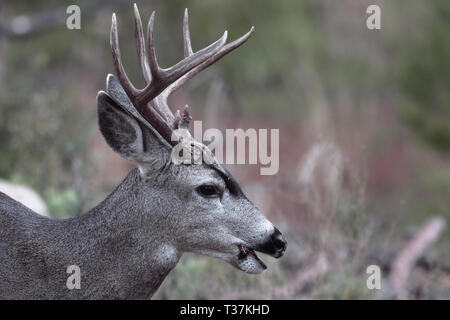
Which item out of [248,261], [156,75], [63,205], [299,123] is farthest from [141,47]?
[299,123]

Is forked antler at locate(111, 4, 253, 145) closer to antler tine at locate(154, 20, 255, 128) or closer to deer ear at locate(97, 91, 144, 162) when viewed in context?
antler tine at locate(154, 20, 255, 128)

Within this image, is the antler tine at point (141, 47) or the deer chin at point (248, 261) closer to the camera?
the deer chin at point (248, 261)

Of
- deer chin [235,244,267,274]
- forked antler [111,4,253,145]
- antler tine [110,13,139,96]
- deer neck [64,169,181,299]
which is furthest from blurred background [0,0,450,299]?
antler tine [110,13,139,96]

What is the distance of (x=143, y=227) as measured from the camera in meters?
4.62

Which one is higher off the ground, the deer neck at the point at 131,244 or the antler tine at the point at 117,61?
the antler tine at the point at 117,61

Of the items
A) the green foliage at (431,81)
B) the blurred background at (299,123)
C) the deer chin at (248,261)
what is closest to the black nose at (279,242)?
the deer chin at (248,261)

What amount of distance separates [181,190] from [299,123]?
17.6 meters

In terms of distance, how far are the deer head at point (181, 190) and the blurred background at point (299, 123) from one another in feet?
5.57

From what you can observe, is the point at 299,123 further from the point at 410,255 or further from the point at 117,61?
the point at 117,61

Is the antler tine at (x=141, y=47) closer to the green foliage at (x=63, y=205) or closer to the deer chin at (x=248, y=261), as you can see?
the deer chin at (x=248, y=261)

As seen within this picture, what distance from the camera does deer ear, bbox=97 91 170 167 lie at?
4.54m

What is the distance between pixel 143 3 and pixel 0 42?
4.24 m

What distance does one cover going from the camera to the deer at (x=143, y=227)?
459cm
